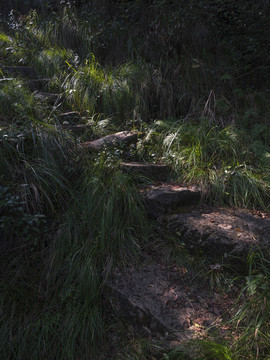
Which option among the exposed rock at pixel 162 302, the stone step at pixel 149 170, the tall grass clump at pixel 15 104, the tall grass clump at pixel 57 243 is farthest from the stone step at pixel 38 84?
the exposed rock at pixel 162 302

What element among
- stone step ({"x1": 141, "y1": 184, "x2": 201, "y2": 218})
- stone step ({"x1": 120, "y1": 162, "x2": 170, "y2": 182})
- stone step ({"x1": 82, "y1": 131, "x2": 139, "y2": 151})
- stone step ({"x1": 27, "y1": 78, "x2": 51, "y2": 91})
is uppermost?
stone step ({"x1": 27, "y1": 78, "x2": 51, "y2": 91})

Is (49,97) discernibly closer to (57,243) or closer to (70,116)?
(70,116)

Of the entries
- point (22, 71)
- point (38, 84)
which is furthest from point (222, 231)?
point (22, 71)

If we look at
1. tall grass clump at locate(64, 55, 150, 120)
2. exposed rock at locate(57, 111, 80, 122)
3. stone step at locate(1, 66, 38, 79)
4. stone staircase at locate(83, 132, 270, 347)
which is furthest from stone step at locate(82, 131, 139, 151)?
stone step at locate(1, 66, 38, 79)

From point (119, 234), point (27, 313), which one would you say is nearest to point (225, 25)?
point (119, 234)

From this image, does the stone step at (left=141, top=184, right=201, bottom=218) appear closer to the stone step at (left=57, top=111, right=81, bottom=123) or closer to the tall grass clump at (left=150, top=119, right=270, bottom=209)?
the tall grass clump at (left=150, top=119, right=270, bottom=209)

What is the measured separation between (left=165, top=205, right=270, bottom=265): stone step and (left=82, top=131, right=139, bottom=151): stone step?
1.21 metres

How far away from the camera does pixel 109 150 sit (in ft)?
10.9

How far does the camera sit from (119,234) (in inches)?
102

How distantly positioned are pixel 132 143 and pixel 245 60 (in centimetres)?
244

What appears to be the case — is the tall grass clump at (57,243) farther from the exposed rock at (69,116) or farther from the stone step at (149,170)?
the exposed rock at (69,116)

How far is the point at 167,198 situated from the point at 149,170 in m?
0.54

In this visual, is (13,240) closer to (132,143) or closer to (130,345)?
(130,345)

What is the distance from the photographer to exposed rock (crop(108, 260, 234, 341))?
2.03 m
